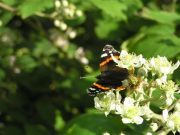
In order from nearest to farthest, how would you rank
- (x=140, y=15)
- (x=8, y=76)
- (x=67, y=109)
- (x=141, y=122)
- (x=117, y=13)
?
1. (x=141, y=122)
2. (x=117, y=13)
3. (x=140, y=15)
4. (x=67, y=109)
5. (x=8, y=76)

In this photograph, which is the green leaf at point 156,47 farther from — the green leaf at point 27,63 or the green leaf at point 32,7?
the green leaf at point 27,63

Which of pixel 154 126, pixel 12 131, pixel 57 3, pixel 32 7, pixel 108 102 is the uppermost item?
pixel 57 3

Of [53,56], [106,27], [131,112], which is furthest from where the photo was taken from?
[53,56]

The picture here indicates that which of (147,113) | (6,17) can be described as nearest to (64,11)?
(6,17)

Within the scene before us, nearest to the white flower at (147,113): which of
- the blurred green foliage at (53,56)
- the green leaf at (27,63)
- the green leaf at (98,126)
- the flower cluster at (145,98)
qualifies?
the flower cluster at (145,98)

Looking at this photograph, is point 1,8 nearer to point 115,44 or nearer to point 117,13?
point 115,44

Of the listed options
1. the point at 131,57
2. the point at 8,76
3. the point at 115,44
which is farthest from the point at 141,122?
the point at 8,76

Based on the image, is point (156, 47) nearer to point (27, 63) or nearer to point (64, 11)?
point (64, 11)
